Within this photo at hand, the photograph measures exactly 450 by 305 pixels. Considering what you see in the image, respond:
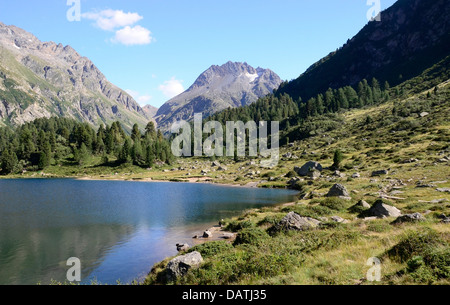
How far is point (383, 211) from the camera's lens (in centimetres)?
2867

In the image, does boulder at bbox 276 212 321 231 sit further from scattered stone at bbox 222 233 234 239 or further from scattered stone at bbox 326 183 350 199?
scattered stone at bbox 326 183 350 199

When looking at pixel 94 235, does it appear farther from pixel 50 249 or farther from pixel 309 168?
pixel 309 168

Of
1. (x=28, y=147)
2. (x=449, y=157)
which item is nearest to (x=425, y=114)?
(x=449, y=157)

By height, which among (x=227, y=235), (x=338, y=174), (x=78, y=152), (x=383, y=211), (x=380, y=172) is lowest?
(x=227, y=235)

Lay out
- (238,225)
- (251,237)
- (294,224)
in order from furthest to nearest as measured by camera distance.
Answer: (238,225) < (294,224) < (251,237)

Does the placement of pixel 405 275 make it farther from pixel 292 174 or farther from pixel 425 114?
pixel 425 114

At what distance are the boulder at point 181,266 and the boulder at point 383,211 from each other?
22.1 meters

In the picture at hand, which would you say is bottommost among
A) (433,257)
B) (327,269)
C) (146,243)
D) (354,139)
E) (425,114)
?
(146,243)

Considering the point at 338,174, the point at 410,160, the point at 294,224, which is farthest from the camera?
the point at 338,174

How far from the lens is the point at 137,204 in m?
58.1

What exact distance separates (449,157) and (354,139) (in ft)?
196

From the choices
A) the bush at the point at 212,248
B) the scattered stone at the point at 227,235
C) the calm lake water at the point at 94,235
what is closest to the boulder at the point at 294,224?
the bush at the point at 212,248

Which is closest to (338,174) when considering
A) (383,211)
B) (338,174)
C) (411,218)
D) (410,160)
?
(338,174)

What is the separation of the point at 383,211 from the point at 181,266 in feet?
77.4
